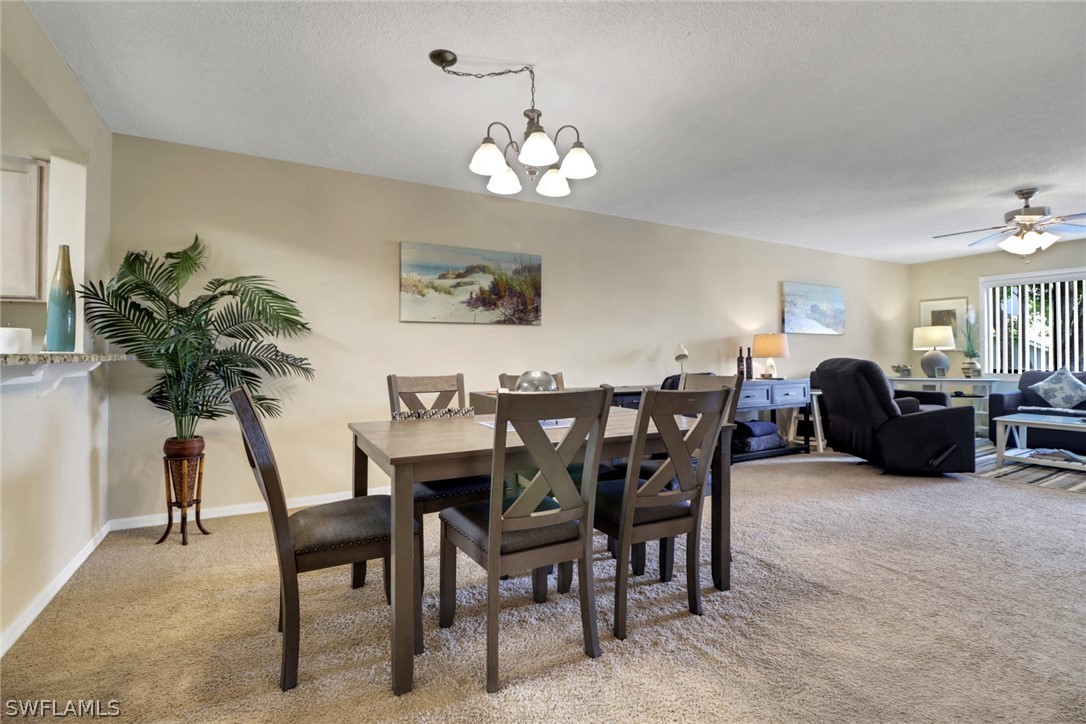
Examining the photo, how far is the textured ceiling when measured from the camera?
79.7 inches

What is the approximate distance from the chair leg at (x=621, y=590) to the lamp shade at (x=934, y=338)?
661 cm

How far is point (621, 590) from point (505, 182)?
174 cm

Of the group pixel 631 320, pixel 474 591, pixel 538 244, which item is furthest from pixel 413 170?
pixel 474 591

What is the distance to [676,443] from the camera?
1.88 metres

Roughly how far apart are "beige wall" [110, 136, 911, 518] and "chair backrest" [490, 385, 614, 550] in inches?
92.1

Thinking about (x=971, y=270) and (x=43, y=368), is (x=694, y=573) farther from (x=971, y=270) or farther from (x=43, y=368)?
(x=971, y=270)

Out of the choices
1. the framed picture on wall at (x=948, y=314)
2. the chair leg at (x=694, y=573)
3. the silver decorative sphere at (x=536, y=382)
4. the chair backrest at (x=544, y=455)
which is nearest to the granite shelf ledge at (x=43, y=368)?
the chair backrest at (x=544, y=455)

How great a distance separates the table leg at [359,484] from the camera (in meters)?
2.27

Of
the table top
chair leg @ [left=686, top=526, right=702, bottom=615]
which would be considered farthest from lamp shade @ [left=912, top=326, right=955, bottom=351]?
chair leg @ [left=686, top=526, right=702, bottom=615]

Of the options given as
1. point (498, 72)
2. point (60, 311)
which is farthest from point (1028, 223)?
point (60, 311)

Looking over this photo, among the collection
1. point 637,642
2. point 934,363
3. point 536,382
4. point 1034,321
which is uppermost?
point 1034,321

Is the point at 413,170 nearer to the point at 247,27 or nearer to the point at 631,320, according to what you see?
the point at 247,27

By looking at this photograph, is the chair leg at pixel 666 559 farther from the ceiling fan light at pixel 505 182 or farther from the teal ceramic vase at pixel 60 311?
the teal ceramic vase at pixel 60 311

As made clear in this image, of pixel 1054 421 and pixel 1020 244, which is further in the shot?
pixel 1054 421
